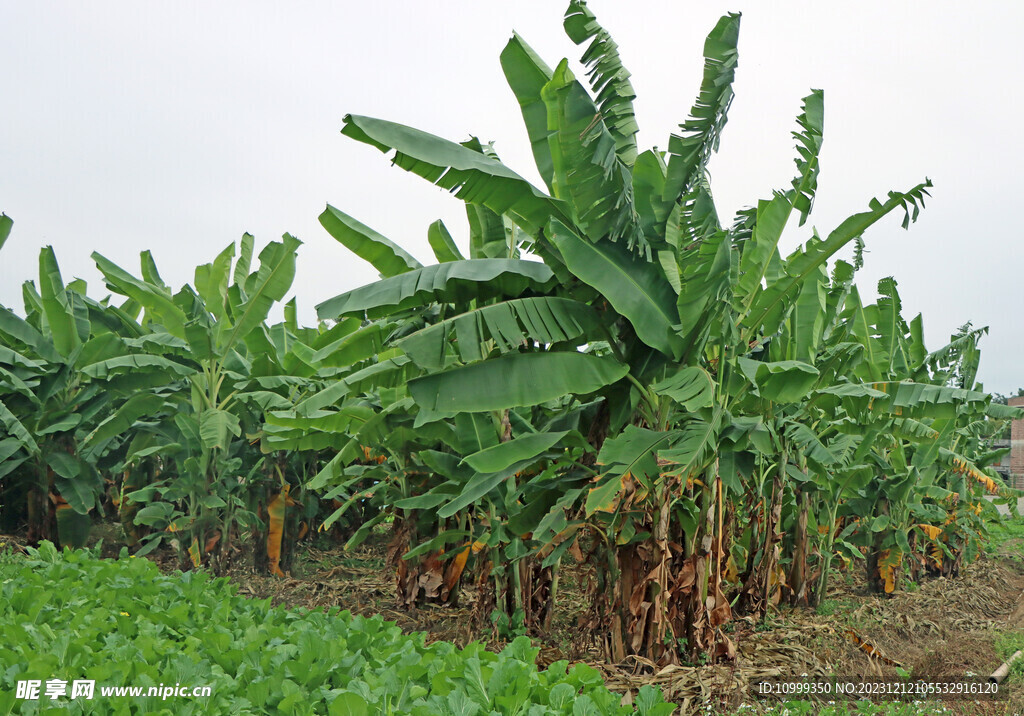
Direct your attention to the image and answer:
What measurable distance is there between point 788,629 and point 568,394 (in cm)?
319

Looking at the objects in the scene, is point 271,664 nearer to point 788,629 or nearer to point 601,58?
point 601,58

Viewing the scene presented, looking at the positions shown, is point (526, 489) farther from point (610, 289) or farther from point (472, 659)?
point (472, 659)

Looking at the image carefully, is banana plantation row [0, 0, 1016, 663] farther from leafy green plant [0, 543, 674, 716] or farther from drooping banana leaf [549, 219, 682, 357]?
leafy green plant [0, 543, 674, 716]

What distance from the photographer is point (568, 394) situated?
5461 millimetres

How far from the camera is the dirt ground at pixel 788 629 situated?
516cm

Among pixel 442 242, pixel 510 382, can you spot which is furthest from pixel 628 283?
pixel 442 242

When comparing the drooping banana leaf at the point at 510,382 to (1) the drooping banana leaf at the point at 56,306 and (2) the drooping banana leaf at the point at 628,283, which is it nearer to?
(2) the drooping banana leaf at the point at 628,283

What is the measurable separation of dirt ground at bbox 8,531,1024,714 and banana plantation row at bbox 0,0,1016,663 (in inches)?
11.1

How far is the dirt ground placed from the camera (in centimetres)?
516

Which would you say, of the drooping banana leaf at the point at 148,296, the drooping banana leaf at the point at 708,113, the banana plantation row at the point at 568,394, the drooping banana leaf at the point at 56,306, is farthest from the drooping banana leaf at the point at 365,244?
the drooping banana leaf at the point at 56,306

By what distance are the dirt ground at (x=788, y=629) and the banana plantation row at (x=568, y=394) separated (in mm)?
283

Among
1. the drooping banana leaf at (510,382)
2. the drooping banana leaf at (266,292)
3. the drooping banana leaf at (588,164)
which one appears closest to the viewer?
the drooping banana leaf at (588,164)

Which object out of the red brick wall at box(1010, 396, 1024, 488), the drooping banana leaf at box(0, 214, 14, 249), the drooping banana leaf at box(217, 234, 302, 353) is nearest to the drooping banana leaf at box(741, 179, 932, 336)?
the drooping banana leaf at box(217, 234, 302, 353)

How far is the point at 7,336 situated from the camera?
985 cm
